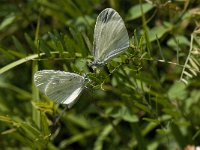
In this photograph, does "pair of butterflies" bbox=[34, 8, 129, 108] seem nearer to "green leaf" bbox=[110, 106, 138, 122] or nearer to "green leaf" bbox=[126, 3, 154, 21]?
"green leaf" bbox=[110, 106, 138, 122]

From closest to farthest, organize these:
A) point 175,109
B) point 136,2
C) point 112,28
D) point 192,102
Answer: point 112,28
point 175,109
point 192,102
point 136,2

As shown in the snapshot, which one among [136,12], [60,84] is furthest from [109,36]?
[136,12]

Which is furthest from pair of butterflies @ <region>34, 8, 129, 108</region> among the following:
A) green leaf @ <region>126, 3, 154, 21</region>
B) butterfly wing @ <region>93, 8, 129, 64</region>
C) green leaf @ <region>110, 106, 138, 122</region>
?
green leaf @ <region>126, 3, 154, 21</region>

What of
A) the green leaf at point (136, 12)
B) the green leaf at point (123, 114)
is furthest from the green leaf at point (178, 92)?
the green leaf at point (136, 12)

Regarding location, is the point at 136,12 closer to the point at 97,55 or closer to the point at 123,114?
the point at 123,114

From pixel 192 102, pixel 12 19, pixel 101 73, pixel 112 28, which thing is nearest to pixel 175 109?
pixel 192 102

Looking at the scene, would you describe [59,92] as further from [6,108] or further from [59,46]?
[6,108]

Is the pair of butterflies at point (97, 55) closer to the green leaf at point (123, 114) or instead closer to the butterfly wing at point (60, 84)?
the butterfly wing at point (60, 84)
